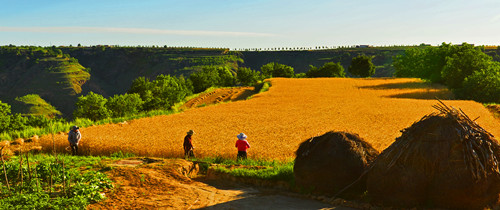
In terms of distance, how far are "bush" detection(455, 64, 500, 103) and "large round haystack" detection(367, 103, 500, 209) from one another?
4360 cm

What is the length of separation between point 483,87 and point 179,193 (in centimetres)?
4874

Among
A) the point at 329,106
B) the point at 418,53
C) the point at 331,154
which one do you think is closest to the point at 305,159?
the point at 331,154

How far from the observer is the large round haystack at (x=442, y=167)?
35.2 ft

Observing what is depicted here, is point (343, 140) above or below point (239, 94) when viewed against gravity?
above

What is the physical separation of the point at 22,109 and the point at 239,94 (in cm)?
14167

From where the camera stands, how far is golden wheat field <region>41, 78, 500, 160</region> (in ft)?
71.6

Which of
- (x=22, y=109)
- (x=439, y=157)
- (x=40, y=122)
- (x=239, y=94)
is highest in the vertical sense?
(x=439, y=157)

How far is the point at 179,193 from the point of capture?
13.6 m

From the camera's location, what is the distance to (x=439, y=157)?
10.9 metres

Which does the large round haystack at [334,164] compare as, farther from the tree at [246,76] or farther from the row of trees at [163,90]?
the tree at [246,76]

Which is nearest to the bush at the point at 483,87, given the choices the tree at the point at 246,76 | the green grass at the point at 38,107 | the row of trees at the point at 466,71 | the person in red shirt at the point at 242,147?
the row of trees at the point at 466,71

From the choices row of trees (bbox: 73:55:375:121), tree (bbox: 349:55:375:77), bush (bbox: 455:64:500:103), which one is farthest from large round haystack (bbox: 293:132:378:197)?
tree (bbox: 349:55:375:77)

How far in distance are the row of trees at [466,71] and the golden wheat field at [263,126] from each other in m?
9.31

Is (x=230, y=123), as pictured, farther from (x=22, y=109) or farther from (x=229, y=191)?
(x=22, y=109)
